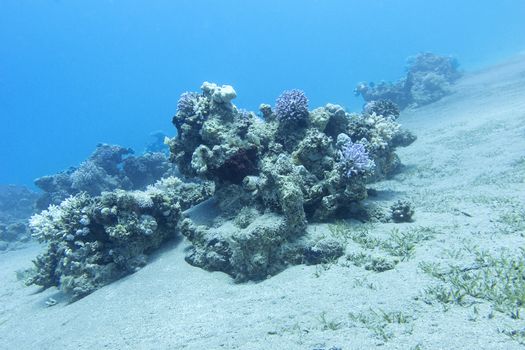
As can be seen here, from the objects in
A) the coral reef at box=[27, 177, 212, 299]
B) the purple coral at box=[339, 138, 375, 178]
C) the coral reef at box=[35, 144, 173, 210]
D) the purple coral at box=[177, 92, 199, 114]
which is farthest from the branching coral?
the coral reef at box=[35, 144, 173, 210]

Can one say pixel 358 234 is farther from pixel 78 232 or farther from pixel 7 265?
pixel 7 265

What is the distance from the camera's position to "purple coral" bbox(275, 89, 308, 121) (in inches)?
357

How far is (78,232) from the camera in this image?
8.41 m

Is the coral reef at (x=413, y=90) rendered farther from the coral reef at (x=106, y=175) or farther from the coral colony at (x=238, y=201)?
the coral colony at (x=238, y=201)

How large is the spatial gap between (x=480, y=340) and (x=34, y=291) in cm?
1131

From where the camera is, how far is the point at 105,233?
8.62 metres

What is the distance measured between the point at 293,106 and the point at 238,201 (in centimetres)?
283

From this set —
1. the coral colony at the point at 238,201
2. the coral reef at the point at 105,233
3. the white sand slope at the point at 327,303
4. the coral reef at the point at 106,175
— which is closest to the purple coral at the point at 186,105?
the coral colony at the point at 238,201

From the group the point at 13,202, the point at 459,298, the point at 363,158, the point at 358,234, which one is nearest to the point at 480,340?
the point at 459,298

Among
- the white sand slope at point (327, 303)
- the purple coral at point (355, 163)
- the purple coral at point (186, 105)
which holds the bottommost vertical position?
the white sand slope at point (327, 303)

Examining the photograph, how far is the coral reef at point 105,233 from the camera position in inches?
324

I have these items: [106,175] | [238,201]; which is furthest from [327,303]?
[106,175]

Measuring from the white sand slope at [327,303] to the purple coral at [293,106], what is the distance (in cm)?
302

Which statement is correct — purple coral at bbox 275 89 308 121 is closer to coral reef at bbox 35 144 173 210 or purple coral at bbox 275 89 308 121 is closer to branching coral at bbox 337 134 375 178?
branching coral at bbox 337 134 375 178
